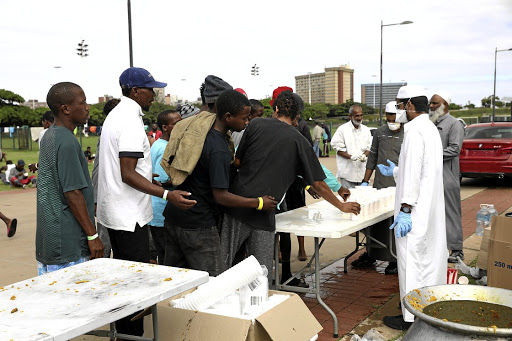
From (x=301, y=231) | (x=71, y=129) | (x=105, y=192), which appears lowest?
(x=301, y=231)

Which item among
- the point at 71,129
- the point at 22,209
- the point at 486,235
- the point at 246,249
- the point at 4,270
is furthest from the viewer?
the point at 22,209

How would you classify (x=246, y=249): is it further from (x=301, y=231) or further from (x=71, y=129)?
(x=71, y=129)

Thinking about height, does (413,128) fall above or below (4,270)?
above

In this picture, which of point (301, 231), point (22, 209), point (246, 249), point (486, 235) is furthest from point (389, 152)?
point (22, 209)

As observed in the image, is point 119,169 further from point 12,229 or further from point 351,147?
point 12,229

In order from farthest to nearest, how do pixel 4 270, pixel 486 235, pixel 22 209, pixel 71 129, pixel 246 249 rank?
pixel 22 209
pixel 4 270
pixel 486 235
pixel 246 249
pixel 71 129

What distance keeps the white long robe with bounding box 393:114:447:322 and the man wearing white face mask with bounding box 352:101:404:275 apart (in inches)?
65.4

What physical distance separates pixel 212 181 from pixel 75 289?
1.28 m

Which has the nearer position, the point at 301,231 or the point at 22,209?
the point at 301,231

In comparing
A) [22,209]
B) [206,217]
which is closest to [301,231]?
[206,217]

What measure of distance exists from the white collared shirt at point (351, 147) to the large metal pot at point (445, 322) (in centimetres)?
464

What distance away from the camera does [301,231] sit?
4.10 metres

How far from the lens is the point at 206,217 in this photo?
3.59 m

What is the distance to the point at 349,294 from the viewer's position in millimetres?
5219
